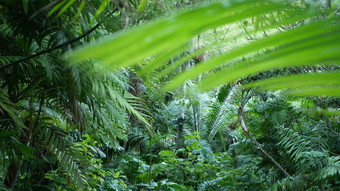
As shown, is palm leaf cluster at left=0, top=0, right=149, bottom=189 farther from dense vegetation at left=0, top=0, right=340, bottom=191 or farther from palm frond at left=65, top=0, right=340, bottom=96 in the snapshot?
palm frond at left=65, top=0, right=340, bottom=96

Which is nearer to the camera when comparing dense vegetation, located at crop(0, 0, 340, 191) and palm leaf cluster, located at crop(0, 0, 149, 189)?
dense vegetation, located at crop(0, 0, 340, 191)

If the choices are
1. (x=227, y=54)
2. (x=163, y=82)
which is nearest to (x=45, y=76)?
(x=163, y=82)

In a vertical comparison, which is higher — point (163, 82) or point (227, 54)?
point (163, 82)

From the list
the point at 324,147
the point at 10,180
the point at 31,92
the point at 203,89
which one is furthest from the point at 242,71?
the point at 324,147

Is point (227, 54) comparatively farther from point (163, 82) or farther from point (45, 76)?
point (163, 82)

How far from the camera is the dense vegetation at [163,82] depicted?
0.13m

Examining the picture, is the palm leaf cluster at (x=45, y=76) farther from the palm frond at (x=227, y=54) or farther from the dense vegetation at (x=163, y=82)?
the palm frond at (x=227, y=54)

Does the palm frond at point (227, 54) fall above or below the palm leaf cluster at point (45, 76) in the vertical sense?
below

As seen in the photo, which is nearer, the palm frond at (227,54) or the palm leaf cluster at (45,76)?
the palm frond at (227,54)

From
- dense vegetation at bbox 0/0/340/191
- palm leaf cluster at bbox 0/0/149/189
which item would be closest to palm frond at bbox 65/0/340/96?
dense vegetation at bbox 0/0/340/191

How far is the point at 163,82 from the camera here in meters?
2.23

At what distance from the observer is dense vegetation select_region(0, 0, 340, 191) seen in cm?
13

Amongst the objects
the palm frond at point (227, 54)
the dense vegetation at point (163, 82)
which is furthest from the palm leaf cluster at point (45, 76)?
the palm frond at point (227, 54)

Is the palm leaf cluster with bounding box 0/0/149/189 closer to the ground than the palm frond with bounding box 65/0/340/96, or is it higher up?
higher up
